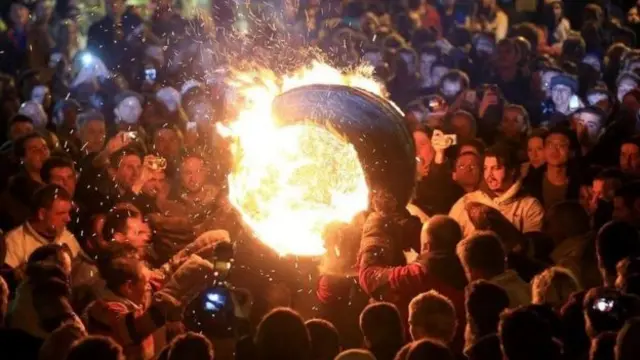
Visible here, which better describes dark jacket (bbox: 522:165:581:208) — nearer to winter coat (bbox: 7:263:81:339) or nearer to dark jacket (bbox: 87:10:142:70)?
winter coat (bbox: 7:263:81:339)

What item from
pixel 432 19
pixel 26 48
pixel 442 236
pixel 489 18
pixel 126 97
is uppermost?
pixel 489 18

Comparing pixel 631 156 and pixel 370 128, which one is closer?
pixel 370 128

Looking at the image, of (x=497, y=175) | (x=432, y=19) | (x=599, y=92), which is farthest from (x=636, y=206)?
(x=432, y=19)

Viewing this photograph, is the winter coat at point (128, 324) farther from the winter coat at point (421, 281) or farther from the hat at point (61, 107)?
the hat at point (61, 107)

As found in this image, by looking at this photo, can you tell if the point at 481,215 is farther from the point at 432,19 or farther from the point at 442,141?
the point at 432,19

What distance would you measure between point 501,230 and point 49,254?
3.27m

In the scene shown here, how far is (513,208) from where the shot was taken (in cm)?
895

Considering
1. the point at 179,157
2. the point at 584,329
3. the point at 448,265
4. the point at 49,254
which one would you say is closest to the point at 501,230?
the point at 448,265

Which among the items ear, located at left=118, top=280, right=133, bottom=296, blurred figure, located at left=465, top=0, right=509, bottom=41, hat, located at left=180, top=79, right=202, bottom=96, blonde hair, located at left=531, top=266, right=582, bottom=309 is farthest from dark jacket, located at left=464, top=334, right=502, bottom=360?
blurred figure, located at left=465, top=0, right=509, bottom=41

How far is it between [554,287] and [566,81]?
632 centimetres

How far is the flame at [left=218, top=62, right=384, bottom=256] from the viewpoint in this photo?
7.27 metres

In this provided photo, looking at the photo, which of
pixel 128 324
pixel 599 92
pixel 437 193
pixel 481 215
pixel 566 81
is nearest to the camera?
pixel 128 324

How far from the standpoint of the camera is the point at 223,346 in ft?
19.8

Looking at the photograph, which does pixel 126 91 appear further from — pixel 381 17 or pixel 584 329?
pixel 584 329
